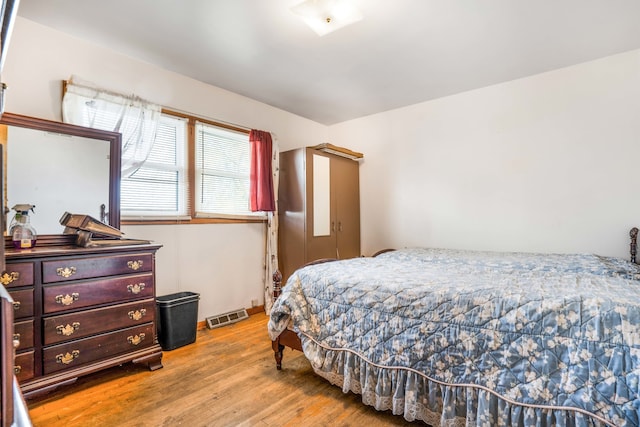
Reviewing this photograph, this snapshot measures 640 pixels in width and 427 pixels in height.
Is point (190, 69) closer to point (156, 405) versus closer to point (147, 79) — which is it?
point (147, 79)

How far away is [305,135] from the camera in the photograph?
14.9 feet

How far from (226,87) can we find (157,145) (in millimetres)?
993

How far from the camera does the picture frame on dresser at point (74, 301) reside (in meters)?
1.86

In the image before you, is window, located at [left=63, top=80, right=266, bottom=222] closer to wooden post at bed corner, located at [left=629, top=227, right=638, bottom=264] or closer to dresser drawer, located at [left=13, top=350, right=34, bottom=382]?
dresser drawer, located at [left=13, top=350, right=34, bottom=382]

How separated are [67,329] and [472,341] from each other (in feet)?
7.71

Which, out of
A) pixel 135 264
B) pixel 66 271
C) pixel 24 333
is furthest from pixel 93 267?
pixel 24 333

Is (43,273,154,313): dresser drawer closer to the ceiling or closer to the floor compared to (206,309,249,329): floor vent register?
closer to the ceiling

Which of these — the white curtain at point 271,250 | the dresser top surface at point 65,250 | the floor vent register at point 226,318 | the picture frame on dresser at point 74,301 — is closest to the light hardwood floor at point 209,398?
the picture frame on dresser at point 74,301

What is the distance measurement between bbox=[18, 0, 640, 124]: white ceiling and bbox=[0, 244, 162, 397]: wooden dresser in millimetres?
1657

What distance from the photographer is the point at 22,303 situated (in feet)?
6.05

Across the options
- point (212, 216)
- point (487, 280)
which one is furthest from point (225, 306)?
point (487, 280)

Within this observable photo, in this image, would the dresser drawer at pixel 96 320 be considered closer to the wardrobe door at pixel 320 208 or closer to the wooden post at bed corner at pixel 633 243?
the wardrobe door at pixel 320 208

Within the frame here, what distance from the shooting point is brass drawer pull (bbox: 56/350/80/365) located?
197 cm

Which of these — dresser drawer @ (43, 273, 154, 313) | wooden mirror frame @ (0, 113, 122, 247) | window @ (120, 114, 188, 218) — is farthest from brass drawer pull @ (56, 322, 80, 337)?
window @ (120, 114, 188, 218)
